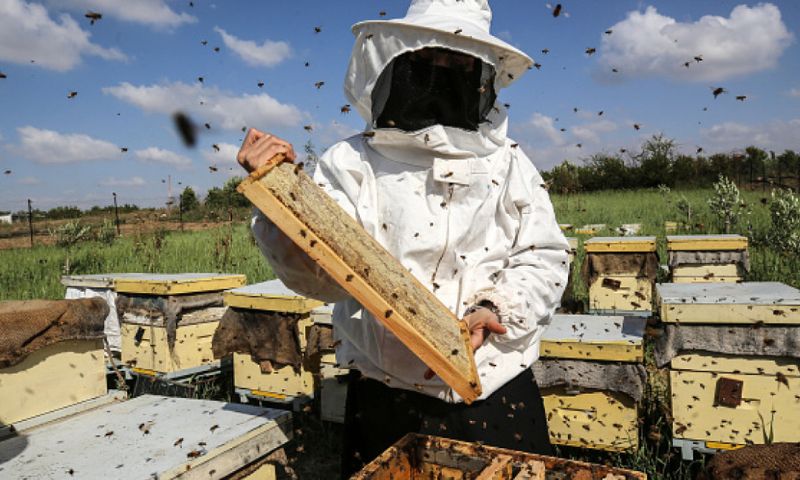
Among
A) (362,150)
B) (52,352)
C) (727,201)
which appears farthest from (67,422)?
(727,201)

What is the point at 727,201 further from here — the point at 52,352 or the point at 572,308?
the point at 52,352

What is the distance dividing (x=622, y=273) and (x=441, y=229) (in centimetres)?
411

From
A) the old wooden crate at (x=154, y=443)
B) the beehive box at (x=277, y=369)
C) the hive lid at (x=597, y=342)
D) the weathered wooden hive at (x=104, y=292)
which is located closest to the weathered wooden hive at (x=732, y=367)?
the hive lid at (x=597, y=342)

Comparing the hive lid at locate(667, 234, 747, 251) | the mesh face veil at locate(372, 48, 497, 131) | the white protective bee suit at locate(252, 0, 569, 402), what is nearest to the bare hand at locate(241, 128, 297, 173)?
the white protective bee suit at locate(252, 0, 569, 402)

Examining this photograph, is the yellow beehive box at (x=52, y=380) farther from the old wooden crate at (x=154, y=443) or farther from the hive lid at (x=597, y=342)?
the hive lid at (x=597, y=342)

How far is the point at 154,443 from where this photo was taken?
→ 68.8 inches

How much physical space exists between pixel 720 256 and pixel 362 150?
4.29 meters

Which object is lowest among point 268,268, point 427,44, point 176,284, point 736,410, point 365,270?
point 736,410

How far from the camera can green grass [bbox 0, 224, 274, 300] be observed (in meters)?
7.29

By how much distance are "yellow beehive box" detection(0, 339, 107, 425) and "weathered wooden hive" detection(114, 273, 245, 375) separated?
168 centimetres

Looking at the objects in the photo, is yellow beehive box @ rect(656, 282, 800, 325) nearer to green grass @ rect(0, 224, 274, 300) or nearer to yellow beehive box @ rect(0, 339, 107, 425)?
yellow beehive box @ rect(0, 339, 107, 425)

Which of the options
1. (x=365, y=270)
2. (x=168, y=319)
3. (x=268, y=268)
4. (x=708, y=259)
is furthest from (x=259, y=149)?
(x=268, y=268)

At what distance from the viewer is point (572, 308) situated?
610 centimetres

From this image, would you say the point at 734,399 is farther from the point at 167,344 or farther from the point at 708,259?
the point at 167,344
